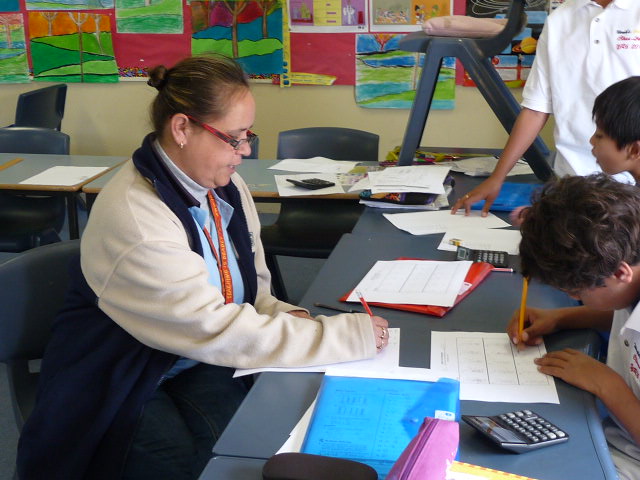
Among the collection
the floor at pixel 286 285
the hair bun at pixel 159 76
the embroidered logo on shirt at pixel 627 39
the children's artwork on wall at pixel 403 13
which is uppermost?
the children's artwork on wall at pixel 403 13

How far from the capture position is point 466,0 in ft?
13.5

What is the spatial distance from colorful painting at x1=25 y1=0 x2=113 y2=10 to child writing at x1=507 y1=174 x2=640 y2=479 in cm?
393

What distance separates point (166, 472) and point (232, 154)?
0.67 m

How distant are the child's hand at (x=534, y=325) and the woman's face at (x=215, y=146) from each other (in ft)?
2.20

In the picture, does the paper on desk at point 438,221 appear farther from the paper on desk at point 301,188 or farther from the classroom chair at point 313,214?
the classroom chair at point 313,214

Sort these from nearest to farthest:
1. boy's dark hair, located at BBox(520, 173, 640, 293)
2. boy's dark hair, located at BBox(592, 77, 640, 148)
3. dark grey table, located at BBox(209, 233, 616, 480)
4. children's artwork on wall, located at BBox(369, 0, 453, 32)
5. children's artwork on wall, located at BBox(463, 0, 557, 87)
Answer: dark grey table, located at BBox(209, 233, 616, 480), boy's dark hair, located at BBox(520, 173, 640, 293), boy's dark hair, located at BBox(592, 77, 640, 148), children's artwork on wall, located at BBox(463, 0, 557, 87), children's artwork on wall, located at BBox(369, 0, 453, 32)

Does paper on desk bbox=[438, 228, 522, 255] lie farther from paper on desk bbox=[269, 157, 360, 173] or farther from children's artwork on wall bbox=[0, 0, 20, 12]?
children's artwork on wall bbox=[0, 0, 20, 12]

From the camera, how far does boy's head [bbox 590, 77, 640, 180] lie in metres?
1.86

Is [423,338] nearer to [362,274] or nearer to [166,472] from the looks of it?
[362,274]

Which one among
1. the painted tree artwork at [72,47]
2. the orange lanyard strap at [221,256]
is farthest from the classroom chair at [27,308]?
the painted tree artwork at [72,47]

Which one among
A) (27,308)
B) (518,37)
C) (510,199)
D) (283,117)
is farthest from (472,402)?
(283,117)

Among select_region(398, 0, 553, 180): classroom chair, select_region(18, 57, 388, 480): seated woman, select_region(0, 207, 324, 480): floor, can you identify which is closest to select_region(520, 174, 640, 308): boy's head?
select_region(18, 57, 388, 480): seated woman

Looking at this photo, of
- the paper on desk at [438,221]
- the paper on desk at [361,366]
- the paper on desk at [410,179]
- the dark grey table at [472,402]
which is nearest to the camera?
the dark grey table at [472,402]

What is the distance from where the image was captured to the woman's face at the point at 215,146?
156 cm
